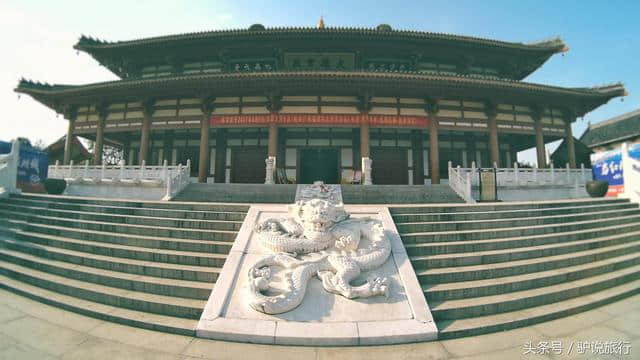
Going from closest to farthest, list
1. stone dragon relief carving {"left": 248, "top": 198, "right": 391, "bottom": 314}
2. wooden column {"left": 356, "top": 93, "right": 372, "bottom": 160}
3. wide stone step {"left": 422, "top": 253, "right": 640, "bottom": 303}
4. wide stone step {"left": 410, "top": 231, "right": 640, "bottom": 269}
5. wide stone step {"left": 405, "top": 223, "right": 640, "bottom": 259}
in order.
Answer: stone dragon relief carving {"left": 248, "top": 198, "right": 391, "bottom": 314} < wide stone step {"left": 422, "top": 253, "right": 640, "bottom": 303} < wide stone step {"left": 410, "top": 231, "right": 640, "bottom": 269} < wide stone step {"left": 405, "top": 223, "right": 640, "bottom": 259} < wooden column {"left": 356, "top": 93, "right": 372, "bottom": 160}

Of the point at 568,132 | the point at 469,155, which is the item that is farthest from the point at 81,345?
the point at 568,132

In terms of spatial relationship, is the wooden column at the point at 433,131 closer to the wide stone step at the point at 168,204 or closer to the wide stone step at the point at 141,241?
the wide stone step at the point at 168,204

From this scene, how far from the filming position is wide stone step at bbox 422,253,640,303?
383 centimetres

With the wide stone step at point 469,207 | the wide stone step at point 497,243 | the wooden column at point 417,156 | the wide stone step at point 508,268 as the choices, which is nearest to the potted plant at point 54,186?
the wide stone step at point 469,207

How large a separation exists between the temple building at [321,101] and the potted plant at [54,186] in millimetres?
3109

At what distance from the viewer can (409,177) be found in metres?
13.9

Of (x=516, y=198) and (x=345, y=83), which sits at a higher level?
(x=345, y=83)

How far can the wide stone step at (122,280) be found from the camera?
12.6 feet

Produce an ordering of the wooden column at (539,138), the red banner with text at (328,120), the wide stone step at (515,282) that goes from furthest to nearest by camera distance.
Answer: the wooden column at (539,138)
the red banner with text at (328,120)
the wide stone step at (515,282)

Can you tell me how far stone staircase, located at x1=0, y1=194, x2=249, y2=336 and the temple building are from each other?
5.77 m

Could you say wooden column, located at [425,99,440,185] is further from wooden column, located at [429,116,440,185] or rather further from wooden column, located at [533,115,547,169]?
wooden column, located at [533,115,547,169]

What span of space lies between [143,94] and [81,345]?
12077 mm

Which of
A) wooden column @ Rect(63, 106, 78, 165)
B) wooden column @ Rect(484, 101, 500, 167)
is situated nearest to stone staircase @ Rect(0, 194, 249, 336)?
wooden column @ Rect(63, 106, 78, 165)

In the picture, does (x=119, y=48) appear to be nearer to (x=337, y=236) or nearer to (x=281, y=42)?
(x=281, y=42)
